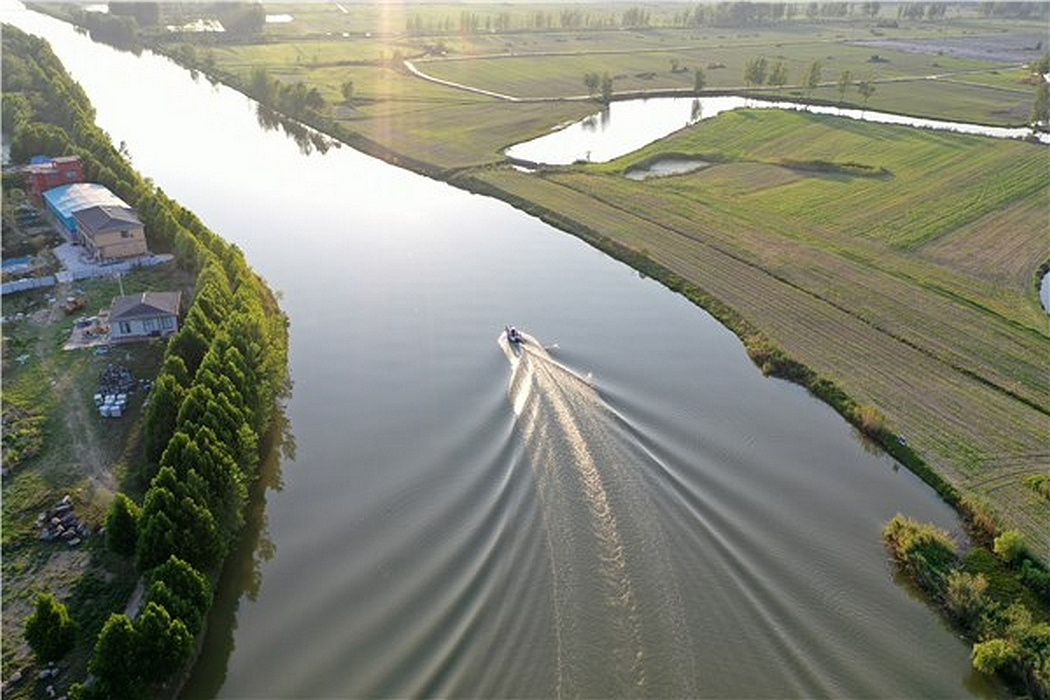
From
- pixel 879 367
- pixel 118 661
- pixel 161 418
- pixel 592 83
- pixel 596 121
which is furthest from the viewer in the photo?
pixel 592 83

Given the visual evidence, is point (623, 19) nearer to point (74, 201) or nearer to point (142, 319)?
point (74, 201)

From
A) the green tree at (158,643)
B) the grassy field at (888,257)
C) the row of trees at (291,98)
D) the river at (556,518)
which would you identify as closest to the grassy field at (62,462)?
the green tree at (158,643)

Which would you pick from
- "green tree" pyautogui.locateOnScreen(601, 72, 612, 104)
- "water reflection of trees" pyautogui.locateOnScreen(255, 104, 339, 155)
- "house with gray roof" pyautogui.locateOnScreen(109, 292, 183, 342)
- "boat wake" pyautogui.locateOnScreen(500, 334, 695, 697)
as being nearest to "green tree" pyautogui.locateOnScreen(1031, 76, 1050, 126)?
"green tree" pyautogui.locateOnScreen(601, 72, 612, 104)

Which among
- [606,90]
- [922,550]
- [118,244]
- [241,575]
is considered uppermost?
[606,90]

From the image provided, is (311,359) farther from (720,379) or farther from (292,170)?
(292,170)

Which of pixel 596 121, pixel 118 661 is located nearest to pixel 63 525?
pixel 118 661

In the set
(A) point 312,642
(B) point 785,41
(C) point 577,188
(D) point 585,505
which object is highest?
(B) point 785,41

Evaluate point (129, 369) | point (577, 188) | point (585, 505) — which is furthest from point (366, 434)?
point (577, 188)
